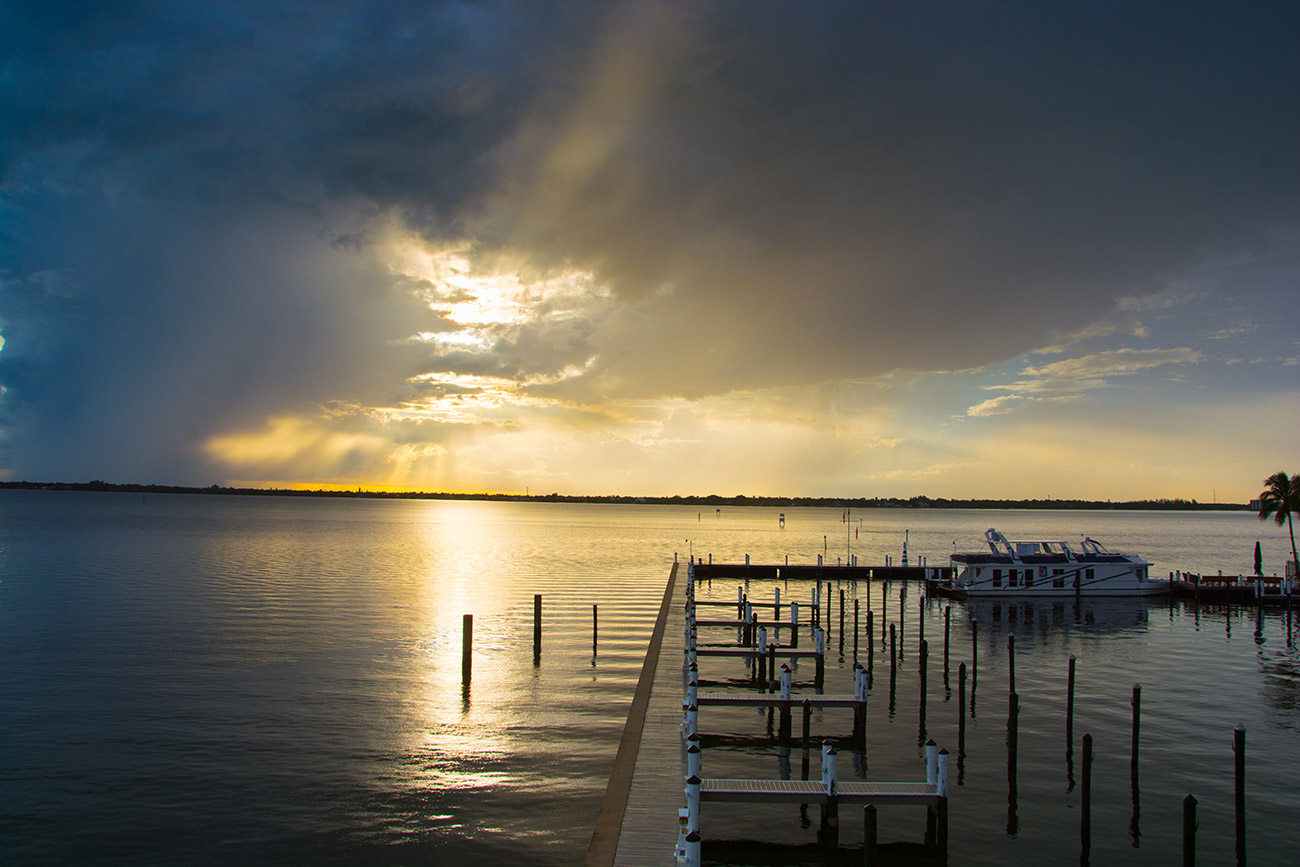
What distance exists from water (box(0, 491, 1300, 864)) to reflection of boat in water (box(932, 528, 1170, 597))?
8.46m

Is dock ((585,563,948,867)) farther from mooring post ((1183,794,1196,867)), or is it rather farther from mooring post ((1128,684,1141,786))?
mooring post ((1128,684,1141,786))

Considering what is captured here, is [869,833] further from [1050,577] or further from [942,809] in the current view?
[1050,577]

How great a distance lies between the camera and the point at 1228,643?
142 ft

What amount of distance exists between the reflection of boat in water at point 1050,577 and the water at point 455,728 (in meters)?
8.46

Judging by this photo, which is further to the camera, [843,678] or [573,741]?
[843,678]

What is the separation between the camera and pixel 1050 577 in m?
61.9

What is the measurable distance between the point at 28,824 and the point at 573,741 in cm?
1228

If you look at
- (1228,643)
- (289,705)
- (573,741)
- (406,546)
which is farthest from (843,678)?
(406,546)

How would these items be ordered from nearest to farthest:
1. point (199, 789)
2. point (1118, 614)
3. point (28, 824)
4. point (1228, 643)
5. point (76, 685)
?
point (28, 824), point (199, 789), point (76, 685), point (1228, 643), point (1118, 614)

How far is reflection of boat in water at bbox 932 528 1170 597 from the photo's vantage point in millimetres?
61062

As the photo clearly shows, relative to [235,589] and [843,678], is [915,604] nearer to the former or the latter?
[843,678]

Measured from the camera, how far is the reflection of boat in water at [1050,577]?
6106 centimetres

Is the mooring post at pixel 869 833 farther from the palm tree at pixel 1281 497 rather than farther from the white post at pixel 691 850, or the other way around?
the palm tree at pixel 1281 497

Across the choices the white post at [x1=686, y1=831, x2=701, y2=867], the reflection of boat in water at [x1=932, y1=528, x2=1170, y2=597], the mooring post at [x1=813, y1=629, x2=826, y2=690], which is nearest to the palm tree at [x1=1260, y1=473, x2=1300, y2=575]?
the reflection of boat in water at [x1=932, y1=528, x2=1170, y2=597]
